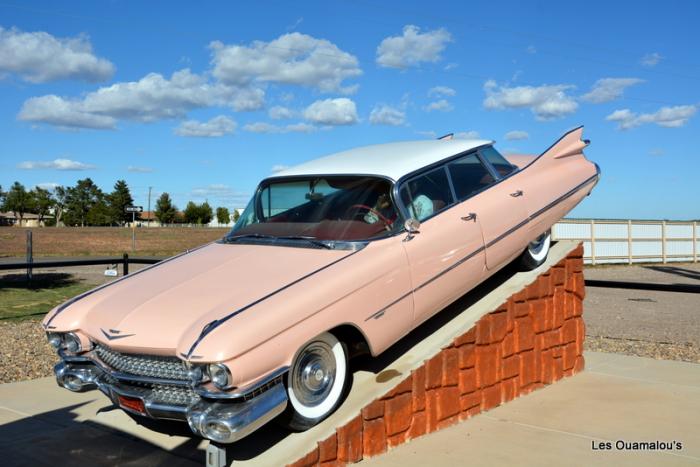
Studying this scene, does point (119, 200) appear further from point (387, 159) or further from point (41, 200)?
point (387, 159)

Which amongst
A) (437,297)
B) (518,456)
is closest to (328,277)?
(437,297)

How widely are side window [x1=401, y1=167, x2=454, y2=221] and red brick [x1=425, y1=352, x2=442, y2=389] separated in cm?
107

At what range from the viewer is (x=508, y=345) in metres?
5.57

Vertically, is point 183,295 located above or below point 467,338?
above

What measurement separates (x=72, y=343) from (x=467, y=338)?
2.88 m

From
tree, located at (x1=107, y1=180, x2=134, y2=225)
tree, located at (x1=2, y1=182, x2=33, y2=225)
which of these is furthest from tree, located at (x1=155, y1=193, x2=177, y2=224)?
tree, located at (x1=2, y1=182, x2=33, y2=225)

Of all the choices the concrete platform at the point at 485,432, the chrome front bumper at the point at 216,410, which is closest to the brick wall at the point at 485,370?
the concrete platform at the point at 485,432

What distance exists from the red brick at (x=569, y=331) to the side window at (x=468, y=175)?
1728 mm

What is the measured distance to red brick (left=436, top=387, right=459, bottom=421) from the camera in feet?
15.7

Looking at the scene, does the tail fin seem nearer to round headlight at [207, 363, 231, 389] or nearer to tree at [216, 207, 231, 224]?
round headlight at [207, 363, 231, 389]

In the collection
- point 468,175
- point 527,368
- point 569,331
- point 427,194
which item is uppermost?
point 468,175

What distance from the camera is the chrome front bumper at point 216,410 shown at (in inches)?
134

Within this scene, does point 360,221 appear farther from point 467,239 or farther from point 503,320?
point 503,320

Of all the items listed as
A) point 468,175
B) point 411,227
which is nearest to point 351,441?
point 411,227
